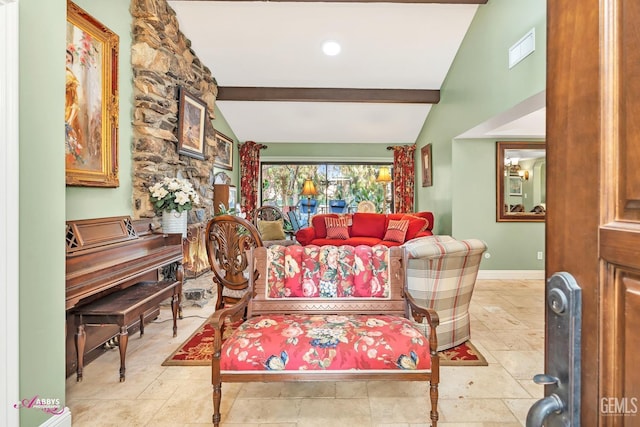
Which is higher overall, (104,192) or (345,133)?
(345,133)

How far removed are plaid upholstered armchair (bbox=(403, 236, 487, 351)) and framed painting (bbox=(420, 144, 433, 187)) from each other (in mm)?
4018

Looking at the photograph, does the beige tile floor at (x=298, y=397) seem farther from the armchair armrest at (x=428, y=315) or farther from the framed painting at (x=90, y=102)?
the framed painting at (x=90, y=102)

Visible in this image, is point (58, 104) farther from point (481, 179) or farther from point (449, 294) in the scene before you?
point (481, 179)

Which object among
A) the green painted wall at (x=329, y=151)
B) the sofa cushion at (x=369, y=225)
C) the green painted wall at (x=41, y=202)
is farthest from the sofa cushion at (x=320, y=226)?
the green painted wall at (x=41, y=202)

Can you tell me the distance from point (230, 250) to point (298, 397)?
1.42 meters

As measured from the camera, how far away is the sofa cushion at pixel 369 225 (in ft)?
19.6

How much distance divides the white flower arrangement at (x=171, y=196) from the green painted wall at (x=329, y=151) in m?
4.41

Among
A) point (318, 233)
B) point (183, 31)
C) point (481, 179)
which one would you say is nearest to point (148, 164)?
point (183, 31)

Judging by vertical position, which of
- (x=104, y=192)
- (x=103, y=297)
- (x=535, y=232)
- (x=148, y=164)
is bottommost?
(x=103, y=297)

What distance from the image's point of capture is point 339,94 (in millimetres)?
5863

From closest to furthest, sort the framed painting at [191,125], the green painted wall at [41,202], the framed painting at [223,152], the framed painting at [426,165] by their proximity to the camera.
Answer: the green painted wall at [41,202] < the framed painting at [191,125] < the framed painting at [223,152] < the framed painting at [426,165]

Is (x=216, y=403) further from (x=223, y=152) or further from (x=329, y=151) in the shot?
(x=329, y=151)

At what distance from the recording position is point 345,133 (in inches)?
295

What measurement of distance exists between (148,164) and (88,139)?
804 millimetres
